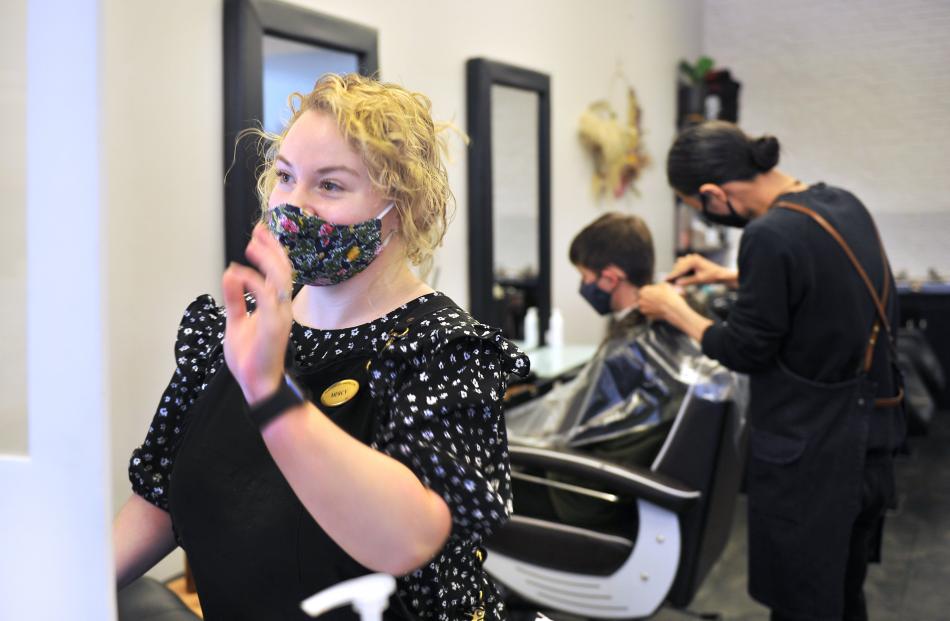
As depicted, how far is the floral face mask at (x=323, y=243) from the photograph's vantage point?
93cm

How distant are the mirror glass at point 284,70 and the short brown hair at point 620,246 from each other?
87cm

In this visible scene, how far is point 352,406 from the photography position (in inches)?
36.8

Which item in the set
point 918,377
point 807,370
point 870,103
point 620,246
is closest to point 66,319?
point 807,370

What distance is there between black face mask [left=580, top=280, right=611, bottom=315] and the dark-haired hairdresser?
511mm

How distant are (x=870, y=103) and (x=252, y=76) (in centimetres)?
262

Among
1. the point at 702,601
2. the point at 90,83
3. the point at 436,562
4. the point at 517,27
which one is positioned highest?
the point at 517,27

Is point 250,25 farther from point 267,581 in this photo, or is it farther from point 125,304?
point 267,581

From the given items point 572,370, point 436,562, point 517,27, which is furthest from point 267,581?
point 517,27

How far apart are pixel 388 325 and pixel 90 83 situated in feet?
1.52

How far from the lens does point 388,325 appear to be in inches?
38.9

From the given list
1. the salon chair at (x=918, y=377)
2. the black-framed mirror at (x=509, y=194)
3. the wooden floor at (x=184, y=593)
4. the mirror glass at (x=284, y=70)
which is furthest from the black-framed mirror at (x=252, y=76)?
the salon chair at (x=918, y=377)

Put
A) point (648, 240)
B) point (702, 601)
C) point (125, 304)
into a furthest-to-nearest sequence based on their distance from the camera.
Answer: point (702, 601) → point (648, 240) → point (125, 304)

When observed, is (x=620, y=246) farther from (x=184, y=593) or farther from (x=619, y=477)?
(x=184, y=593)

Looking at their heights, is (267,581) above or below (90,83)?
below
